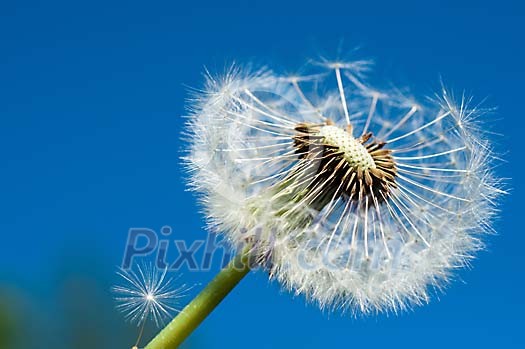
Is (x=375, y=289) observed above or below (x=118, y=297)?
above

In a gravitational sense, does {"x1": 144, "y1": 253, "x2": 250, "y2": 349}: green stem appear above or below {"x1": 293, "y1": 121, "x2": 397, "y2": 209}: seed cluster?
below

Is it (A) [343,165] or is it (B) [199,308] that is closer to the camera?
(B) [199,308]

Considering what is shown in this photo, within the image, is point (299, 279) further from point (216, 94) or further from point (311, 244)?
point (216, 94)

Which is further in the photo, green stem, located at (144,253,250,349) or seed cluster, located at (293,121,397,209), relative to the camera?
seed cluster, located at (293,121,397,209)

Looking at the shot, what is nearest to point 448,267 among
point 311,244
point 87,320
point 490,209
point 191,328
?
point 490,209

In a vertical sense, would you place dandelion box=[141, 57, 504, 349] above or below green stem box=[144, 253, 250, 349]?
above
